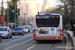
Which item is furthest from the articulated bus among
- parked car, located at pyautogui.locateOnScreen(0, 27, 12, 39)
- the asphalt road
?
parked car, located at pyautogui.locateOnScreen(0, 27, 12, 39)

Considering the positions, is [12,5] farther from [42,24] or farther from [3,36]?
[42,24]

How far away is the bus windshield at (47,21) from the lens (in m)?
21.0

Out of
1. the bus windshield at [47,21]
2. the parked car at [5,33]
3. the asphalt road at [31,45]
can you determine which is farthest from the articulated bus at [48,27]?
the parked car at [5,33]

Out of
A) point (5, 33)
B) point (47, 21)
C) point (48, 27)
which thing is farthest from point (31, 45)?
point (5, 33)

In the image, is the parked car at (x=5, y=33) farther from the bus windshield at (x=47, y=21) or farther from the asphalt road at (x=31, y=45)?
the bus windshield at (x=47, y=21)

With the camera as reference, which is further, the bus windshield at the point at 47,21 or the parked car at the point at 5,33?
the parked car at the point at 5,33

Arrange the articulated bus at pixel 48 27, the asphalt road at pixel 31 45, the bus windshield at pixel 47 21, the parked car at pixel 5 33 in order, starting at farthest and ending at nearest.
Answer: the parked car at pixel 5 33 < the bus windshield at pixel 47 21 < the articulated bus at pixel 48 27 < the asphalt road at pixel 31 45

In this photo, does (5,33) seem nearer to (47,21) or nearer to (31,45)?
(47,21)

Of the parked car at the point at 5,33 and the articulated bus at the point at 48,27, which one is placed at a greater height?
the articulated bus at the point at 48,27

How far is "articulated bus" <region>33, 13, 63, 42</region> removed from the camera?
814 inches

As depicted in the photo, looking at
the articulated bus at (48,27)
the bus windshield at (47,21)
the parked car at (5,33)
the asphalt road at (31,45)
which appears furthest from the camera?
the parked car at (5,33)

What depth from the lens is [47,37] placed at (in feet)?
67.9

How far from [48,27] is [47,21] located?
0.64 meters

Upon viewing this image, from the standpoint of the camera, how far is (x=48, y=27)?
20844 mm
